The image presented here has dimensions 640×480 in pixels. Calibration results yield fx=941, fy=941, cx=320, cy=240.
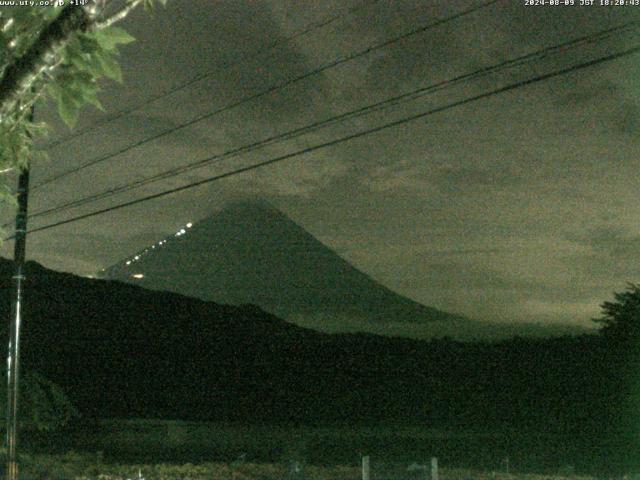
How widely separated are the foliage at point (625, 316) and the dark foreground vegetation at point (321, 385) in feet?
0.37

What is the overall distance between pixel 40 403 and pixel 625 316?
33835mm

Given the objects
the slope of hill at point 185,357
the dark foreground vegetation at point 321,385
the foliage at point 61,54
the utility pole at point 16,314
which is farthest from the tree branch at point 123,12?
the slope of hill at point 185,357

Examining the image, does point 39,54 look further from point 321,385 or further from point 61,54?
point 321,385

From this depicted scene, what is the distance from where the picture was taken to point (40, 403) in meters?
23.8

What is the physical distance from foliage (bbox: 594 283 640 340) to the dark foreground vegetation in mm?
113

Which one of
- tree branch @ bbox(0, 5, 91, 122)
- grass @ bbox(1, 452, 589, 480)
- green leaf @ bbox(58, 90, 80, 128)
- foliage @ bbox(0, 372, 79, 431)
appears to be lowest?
grass @ bbox(1, 452, 589, 480)

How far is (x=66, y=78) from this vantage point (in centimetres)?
416

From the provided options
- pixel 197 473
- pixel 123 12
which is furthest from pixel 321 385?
pixel 123 12

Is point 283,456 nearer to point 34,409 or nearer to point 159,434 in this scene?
point 34,409

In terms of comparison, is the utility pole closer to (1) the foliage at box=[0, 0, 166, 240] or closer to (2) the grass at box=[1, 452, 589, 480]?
(2) the grass at box=[1, 452, 589, 480]

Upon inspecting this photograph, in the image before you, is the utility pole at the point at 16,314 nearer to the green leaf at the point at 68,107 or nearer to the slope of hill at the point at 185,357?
the green leaf at the point at 68,107

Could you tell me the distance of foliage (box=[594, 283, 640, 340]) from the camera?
48125 millimetres

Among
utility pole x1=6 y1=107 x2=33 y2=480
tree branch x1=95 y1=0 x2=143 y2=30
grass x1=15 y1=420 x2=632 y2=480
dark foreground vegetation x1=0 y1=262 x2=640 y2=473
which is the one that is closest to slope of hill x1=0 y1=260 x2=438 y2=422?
dark foreground vegetation x1=0 y1=262 x2=640 y2=473

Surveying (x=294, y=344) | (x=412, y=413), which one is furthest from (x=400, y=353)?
(x=412, y=413)
